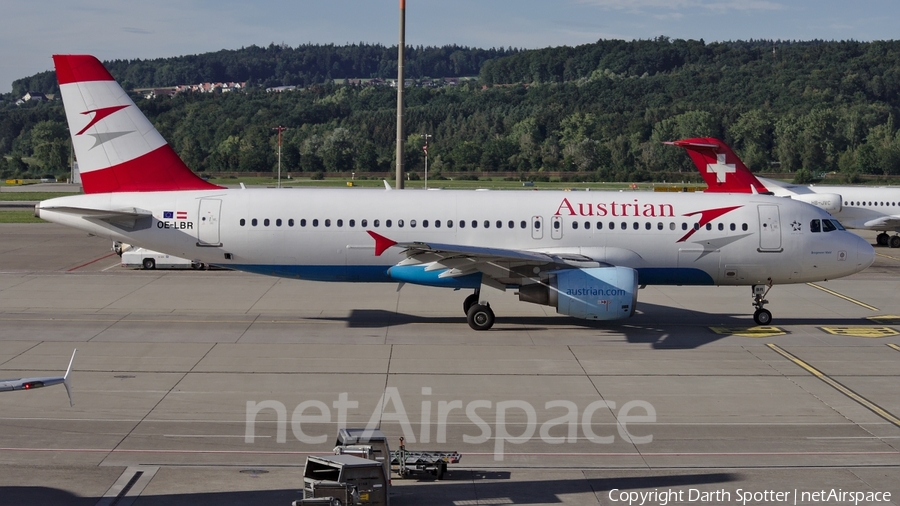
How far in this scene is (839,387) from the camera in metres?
21.0

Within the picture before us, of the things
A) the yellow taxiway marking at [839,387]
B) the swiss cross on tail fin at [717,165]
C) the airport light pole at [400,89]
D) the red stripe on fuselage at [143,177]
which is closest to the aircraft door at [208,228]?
the red stripe on fuselage at [143,177]

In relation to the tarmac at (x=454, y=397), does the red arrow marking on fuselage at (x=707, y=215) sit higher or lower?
higher

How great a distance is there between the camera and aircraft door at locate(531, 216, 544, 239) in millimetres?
27866

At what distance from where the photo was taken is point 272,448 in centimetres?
1612

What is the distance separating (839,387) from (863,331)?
7.82m

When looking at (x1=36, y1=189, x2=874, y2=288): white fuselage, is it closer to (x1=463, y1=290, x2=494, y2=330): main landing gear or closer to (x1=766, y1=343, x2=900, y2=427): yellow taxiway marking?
(x1=463, y1=290, x2=494, y2=330): main landing gear

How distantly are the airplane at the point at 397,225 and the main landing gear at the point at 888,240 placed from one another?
29.3m

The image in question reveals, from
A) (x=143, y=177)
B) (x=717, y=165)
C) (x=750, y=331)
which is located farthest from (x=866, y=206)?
(x=143, y=177)

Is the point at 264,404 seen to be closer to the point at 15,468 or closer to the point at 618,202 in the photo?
the point at 15,468

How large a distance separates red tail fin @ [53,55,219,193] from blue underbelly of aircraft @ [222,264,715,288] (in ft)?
12.1

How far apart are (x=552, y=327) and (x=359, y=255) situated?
6253mm

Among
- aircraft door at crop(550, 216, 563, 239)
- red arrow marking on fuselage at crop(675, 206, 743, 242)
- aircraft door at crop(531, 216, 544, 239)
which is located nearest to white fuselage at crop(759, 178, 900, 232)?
red arrow marking on fuselage at crop(675, 206, 743, 242)

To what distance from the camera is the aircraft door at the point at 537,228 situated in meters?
27.9

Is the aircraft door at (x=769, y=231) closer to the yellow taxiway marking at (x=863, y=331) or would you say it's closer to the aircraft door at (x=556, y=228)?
the yellow taxiway marking at (x=863, y=331)
